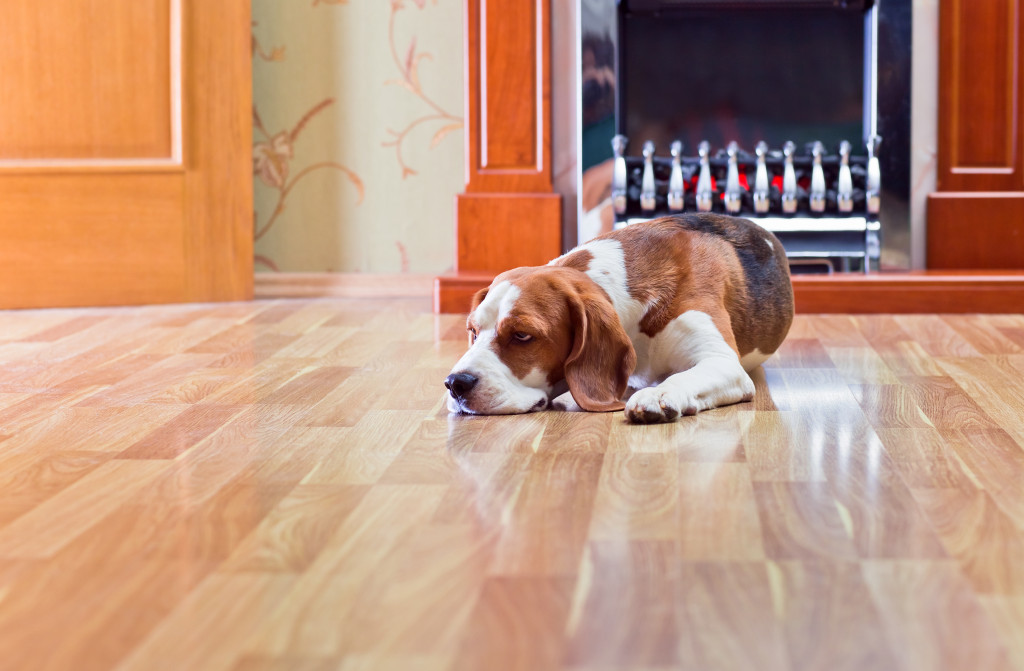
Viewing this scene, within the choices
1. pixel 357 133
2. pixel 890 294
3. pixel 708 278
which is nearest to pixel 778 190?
→ pixel 890 294

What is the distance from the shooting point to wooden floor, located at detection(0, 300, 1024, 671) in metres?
0.86

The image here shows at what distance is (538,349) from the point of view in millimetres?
1646

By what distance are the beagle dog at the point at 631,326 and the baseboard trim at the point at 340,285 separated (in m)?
1.51

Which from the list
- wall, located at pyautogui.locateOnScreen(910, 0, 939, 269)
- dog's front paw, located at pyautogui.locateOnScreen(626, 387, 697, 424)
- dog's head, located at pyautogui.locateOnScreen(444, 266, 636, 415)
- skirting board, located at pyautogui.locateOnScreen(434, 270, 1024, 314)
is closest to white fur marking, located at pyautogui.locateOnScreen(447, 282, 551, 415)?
dog's head, located at pyautogui.locateOnScreen(444, 266, 636, 415)

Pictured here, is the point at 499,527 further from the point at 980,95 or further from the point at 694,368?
the point at 980,95

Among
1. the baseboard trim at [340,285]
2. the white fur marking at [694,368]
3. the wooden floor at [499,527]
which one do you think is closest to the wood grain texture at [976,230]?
the wooden floor at [499,527]

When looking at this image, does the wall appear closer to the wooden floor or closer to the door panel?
the wooden floor

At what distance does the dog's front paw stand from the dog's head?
0.06 metres

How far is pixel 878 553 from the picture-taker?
3.45ft

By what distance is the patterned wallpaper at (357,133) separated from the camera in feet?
10.6

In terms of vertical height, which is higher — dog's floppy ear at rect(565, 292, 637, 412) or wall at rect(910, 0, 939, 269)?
wall at rect(910, 0, 939, 269)

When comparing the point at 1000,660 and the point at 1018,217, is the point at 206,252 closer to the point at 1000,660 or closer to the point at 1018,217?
the point at 1018,217

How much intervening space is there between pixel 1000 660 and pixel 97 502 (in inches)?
35.7

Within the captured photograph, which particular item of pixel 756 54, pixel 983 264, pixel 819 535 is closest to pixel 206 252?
pixel 756 54
